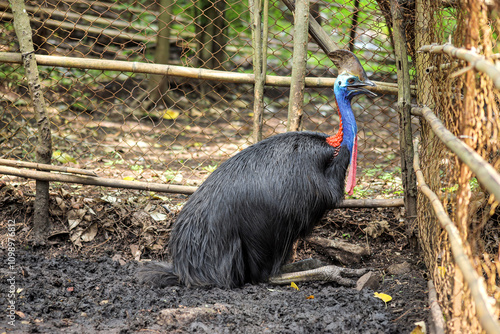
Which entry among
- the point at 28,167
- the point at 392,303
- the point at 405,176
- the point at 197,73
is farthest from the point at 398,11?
the point at 28,167

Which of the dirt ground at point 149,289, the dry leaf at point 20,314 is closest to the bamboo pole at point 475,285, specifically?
the dirt ground at point 149,289

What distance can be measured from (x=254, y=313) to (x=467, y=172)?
146 cm

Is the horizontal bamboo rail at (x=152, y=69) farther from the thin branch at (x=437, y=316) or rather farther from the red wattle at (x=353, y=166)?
the thin branch at (x=437, y=316)

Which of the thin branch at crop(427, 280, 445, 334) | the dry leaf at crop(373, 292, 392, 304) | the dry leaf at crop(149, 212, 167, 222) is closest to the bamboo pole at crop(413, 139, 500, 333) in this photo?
the thin branch at crop(427, 280, 445, 334)

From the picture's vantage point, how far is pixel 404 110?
343 cm

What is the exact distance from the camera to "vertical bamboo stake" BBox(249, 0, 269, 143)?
3814mm

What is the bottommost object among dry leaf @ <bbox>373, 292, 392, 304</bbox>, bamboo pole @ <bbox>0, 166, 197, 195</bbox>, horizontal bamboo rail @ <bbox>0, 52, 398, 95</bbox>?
dry leaf @ <bbox>373, 292, 392, 304</bbox>

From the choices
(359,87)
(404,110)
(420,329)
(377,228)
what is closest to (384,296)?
(420,329)

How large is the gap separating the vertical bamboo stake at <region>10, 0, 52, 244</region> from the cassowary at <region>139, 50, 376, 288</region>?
3.69ft

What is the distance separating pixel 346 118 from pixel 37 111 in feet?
7.78

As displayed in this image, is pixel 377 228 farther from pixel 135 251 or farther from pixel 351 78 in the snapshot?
pixel 135 251

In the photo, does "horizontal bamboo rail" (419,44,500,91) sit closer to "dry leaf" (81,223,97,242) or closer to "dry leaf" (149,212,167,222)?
"dry leaf" (149,212,167,222)

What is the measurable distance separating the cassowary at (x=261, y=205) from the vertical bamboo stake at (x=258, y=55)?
529mm

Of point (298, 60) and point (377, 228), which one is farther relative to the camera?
point (377, 228)
